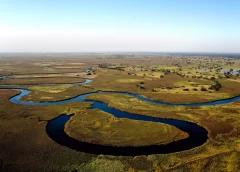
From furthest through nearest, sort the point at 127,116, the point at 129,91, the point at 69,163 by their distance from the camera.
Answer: the point at 129,91, the point at 127,116, the point at 69,163

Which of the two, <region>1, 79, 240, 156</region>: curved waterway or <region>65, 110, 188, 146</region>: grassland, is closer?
<region>1, 79, 240, 156</region>: curved waterway

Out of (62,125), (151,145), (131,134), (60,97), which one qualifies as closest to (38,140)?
(62,125)

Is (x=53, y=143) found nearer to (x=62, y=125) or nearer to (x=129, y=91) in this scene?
(x=62, y=125)

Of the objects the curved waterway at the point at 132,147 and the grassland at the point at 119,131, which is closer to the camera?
the curved waterway at the point at 132,147

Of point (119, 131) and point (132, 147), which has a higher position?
point (119, 131)

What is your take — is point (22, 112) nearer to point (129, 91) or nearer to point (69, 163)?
point (69, 163)

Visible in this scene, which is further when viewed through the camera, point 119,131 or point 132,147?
point 119,131

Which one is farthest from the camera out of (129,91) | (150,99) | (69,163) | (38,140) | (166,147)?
(129,91)

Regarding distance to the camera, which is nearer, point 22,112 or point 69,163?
point 69,163

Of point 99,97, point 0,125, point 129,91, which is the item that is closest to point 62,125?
point 0,125
